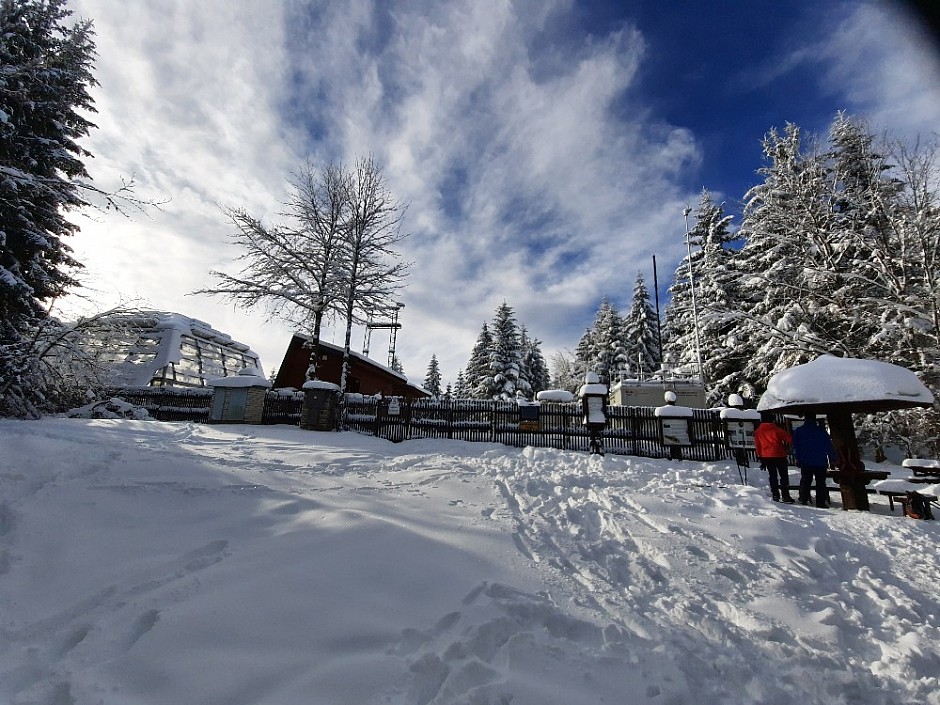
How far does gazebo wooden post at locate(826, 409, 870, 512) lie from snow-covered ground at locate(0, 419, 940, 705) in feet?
4.27

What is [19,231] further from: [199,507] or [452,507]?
A: [452,507]

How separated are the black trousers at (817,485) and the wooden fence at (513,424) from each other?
14.8ft

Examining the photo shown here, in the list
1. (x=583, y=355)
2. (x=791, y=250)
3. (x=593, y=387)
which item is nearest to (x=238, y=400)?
(x=593, y=387)

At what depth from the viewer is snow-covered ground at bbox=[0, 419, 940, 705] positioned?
221 centimetres

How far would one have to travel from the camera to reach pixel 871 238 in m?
14.0

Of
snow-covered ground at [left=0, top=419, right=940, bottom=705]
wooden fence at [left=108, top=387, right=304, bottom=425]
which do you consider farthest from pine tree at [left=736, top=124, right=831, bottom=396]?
wooden fence at [left=108, top=387, right=304, bottom=425]

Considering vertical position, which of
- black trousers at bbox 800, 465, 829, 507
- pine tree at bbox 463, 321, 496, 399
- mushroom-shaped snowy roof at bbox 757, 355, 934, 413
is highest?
pine tree at bbox 463, 321, 496, 399

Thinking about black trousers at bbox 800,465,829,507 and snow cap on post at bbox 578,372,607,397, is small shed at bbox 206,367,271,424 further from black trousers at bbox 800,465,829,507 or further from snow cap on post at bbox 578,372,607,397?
black trousers at bbox 800,465,829,507

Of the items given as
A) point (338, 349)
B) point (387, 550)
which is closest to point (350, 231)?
point (338, 349)

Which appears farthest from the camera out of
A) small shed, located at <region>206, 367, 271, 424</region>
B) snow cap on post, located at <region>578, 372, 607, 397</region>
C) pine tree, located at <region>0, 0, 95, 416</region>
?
small shed, located at <region>206, 367, 271, 424</region>

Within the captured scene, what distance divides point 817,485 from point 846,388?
176 cm

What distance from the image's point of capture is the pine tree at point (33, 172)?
9930 millimetres

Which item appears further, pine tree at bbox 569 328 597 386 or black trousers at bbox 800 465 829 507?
pine tree at bbox 569 328 597 386

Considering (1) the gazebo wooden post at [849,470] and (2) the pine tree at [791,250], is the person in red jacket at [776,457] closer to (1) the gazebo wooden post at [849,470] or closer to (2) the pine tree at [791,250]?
(1) the gazebo wooden post at [849,470]
